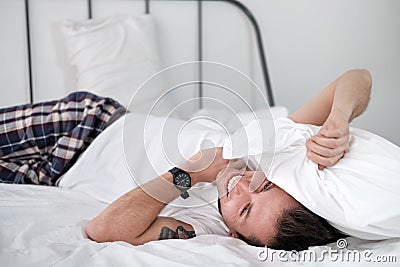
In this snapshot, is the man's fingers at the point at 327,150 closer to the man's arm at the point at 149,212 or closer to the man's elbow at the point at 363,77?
the man's arm at the point at 149,212

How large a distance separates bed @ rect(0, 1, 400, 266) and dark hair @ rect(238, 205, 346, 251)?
35 millimetres

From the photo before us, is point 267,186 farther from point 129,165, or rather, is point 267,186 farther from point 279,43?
point 279,43

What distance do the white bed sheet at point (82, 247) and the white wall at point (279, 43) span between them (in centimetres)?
88

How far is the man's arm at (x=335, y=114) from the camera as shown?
1220 millimetres

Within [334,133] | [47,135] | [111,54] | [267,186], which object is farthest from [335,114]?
[111,54]

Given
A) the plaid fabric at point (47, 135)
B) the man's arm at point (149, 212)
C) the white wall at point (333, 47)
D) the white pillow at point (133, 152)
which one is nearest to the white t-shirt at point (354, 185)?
the man's arm at point (149, 212)

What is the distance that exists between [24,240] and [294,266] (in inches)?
20.7

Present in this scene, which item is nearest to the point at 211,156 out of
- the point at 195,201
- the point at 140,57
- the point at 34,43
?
the point at 195,201

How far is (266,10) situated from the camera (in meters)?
2.44

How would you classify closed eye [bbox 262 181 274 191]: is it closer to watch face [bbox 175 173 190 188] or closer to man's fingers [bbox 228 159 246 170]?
man's fingers [bbox 228 159 246 170]

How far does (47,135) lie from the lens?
1.75m

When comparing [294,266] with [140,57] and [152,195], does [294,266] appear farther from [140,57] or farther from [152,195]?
[140,57]

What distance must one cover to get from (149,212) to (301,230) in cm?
34

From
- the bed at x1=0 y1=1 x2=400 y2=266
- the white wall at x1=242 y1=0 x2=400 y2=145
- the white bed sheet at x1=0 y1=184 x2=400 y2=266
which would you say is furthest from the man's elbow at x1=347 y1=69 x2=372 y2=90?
the white wall at x1=242 y1=0 x2=400 y2=145
